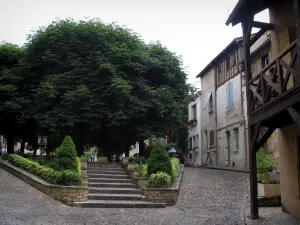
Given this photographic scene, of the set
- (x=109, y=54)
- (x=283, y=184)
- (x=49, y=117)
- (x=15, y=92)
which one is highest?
(x=109, y=54)

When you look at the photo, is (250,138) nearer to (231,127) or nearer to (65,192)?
(65,192)

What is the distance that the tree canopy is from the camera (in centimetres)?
2106

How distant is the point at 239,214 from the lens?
11.0 meters

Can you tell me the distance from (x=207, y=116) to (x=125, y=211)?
1881 cm

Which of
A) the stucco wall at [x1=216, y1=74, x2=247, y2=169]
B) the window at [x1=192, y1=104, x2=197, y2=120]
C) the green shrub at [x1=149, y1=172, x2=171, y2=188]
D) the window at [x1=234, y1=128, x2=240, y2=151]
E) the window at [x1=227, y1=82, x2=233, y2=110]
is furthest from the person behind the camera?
the window at [x1=192, y1=104, x2=197, y2=120]

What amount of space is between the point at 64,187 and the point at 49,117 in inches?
352

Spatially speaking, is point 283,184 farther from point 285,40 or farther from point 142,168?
point 142,168

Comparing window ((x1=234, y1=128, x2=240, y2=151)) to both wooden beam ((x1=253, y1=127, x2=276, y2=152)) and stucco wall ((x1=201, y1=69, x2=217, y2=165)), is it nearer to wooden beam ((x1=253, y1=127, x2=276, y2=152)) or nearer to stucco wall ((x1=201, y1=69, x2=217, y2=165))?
stucco wall ((x1=201, y1=69, x2=217, y2=165))

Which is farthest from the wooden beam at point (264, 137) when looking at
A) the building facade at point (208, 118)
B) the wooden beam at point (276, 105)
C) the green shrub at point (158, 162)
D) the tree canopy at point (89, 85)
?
the building facade at point (208, 118)

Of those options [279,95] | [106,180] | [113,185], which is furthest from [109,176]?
[279,95]

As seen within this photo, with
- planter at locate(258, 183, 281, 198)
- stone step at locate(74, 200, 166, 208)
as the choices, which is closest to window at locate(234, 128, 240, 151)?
planter at locate(258, 183, 281, 198)

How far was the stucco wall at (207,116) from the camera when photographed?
27984 millimetres

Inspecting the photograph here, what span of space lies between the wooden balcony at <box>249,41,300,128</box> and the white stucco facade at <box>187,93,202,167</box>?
2122cm

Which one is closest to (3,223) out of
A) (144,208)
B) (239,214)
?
(144,208)
